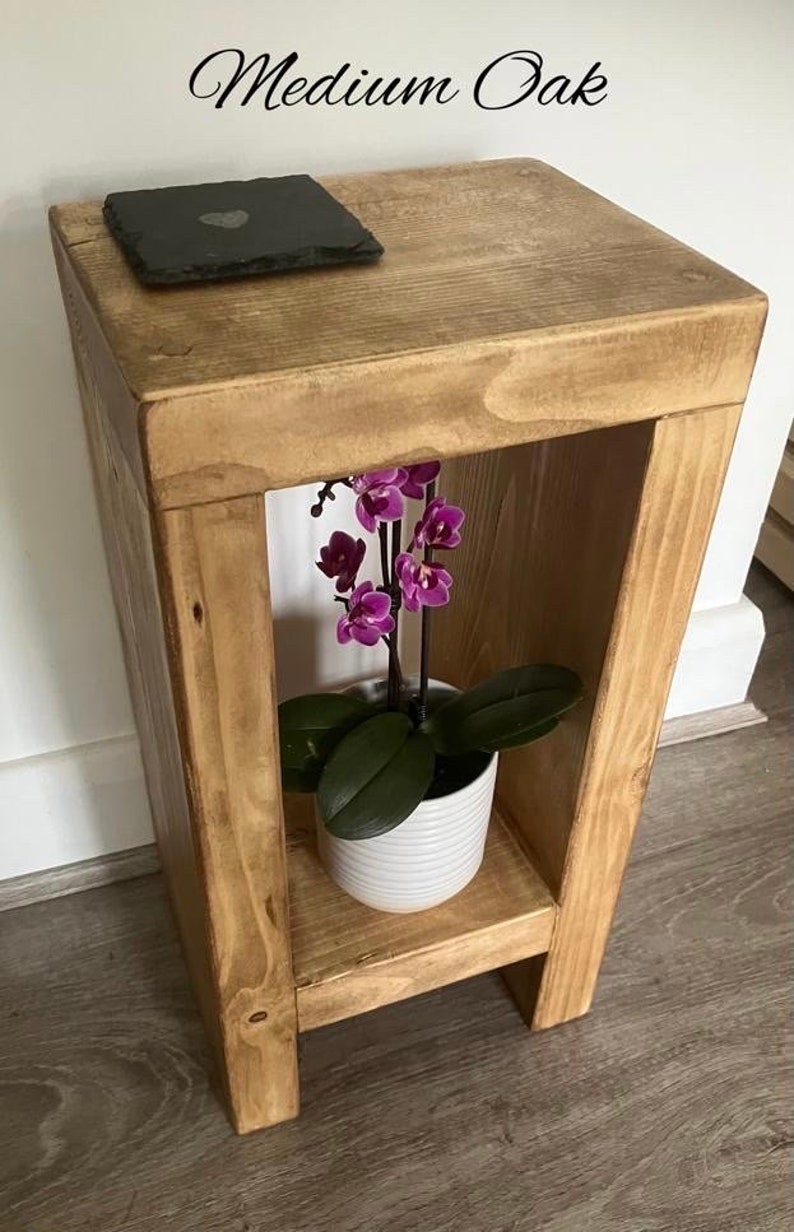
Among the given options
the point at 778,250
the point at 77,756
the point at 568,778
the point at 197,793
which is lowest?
the point at 77,756

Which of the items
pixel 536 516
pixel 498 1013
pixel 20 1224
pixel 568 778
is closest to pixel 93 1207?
pixel 20 1224

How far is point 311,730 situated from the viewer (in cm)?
84

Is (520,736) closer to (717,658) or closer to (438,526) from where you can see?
(438,526)

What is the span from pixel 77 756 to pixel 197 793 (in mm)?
429

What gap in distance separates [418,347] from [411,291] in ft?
0.23

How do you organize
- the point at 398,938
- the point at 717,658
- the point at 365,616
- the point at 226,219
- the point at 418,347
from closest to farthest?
1. the point at 418,347
2. the point at 226,219
3. the point at 365,616
4. the point at 398,938
5. the point at 717,658

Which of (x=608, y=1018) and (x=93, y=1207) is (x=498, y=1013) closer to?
(x=608, y=1018)

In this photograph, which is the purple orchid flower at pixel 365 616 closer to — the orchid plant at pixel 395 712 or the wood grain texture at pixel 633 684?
the orchid plant at pixel 395 712

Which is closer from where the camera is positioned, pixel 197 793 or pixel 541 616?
pixel 197 793

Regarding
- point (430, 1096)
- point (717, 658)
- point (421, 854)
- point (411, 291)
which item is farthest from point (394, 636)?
point (717, 658)

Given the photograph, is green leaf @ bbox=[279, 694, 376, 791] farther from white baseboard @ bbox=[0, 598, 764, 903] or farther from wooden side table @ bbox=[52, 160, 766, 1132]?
white baseboard @ bbox=[0, 598, 764, 903]

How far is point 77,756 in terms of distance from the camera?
1060 mm

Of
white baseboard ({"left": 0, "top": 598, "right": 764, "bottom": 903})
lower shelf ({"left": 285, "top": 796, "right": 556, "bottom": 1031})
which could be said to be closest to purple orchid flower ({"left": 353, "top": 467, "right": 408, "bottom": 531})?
lower shelf ({"left": 285, "top": 796, "right": 556, "bottom": 1031})

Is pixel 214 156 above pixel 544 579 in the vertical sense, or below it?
above
